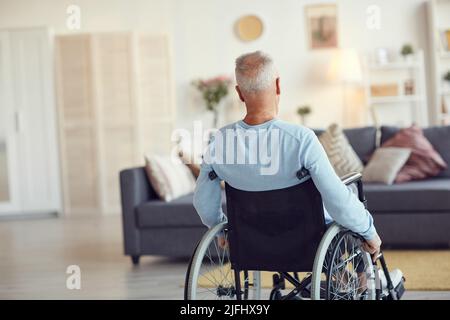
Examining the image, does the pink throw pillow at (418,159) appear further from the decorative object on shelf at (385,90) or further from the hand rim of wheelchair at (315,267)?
the hand rim of wheelchair at (315,267)

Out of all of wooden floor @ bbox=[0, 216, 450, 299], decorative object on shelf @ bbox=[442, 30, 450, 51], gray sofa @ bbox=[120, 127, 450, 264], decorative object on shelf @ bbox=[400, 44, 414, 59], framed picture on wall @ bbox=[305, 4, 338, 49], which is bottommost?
wooden floor @ bbox=[0, 216, 450, 299]

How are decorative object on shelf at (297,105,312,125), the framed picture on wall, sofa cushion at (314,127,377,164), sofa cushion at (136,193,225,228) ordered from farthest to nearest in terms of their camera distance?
the framed picture on wall, decorative object on shelf at (297,105,312,125), sofa cushion at (314,127,377,164), sofa cushion at (136,193,225,228)

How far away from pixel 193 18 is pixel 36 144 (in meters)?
2.21

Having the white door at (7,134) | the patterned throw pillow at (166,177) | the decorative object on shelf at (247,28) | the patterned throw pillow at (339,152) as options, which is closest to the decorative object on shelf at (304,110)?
the decorative object on shelf at (247,28)

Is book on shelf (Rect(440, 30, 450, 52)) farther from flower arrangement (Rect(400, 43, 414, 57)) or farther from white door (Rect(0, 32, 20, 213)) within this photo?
white door (Rect(0, 32, 20, 213))

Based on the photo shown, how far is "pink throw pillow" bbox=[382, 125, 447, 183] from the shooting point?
202 inches

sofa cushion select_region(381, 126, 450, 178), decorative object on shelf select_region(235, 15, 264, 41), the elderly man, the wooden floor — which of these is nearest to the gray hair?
the elderly man

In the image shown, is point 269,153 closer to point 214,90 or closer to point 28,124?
point 214,90

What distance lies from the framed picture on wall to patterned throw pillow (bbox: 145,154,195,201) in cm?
318

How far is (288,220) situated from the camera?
2.43 metres

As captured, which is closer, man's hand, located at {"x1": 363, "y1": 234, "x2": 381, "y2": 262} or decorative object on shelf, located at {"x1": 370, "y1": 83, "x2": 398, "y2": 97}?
man's hand, located at {"x1": 363, "y1": 234, "x2": 381, "y2": 262}

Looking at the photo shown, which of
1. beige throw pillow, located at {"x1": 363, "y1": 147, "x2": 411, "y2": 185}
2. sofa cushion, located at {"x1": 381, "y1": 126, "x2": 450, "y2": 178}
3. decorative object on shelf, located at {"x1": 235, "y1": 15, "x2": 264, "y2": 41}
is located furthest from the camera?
decorative object on shelf, located at {"x1": 235, "y1": 15, "x2": 264, "y2": 41}

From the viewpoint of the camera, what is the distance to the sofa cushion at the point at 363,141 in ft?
17.9
